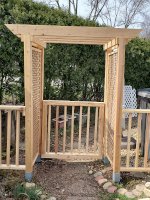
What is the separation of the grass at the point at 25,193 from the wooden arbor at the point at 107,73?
0.39m

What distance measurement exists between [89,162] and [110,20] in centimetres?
1689

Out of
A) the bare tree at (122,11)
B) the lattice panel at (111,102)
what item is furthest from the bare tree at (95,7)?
the lattice panel at (111,102)

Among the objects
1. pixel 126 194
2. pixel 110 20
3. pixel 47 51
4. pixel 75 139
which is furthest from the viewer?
pixel 110 20

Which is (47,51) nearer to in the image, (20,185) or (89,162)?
(89,162)

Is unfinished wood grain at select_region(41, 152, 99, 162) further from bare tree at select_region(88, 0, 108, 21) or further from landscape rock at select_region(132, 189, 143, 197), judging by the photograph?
bare tree at select_region(88, 0, 108, 21)

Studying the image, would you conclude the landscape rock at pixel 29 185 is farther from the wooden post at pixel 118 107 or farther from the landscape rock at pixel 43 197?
the wooden post at pixel 118 107

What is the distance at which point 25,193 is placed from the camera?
3543mm

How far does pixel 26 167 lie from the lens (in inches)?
159

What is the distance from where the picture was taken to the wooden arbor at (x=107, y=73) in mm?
3672

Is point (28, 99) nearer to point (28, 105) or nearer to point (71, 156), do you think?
point (28, 105)

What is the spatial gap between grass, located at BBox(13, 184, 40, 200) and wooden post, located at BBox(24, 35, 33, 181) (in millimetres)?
379

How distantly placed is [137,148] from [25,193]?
1.63m

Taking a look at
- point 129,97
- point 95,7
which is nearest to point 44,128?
point 129,97


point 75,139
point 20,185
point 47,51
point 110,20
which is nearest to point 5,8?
point 47,51
